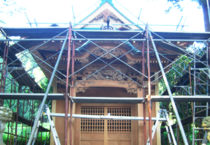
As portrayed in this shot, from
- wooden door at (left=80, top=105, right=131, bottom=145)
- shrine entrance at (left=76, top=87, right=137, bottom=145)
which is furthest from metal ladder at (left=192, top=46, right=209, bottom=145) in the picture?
wooden door at (left=80, top=105, right=131, bottom=145)

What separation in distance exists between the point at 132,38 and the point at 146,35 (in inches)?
28.1

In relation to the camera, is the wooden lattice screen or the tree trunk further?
the tree trunk

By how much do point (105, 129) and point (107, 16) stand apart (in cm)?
475

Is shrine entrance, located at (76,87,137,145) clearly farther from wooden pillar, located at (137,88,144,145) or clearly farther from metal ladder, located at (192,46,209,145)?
metal ladder, located at (192,46,209,145)

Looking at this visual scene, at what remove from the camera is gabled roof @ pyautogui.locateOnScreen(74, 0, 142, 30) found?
1002 centimetres

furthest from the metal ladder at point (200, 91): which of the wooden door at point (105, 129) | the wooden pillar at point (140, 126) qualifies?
the wooden door at point (105, 129)

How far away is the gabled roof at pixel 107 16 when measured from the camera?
32.9 ft

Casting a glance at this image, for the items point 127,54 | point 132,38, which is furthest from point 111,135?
point 132,38

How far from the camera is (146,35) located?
7762mm

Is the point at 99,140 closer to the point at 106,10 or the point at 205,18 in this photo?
the point at 106,10

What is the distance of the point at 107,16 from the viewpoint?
33.2 feet

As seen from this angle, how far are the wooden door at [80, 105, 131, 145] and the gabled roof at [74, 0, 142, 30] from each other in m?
3.52

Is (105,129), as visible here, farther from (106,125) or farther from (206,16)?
(206,16)

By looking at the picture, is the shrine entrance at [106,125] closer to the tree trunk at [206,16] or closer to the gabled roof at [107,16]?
the gabled roof at [107,16]
